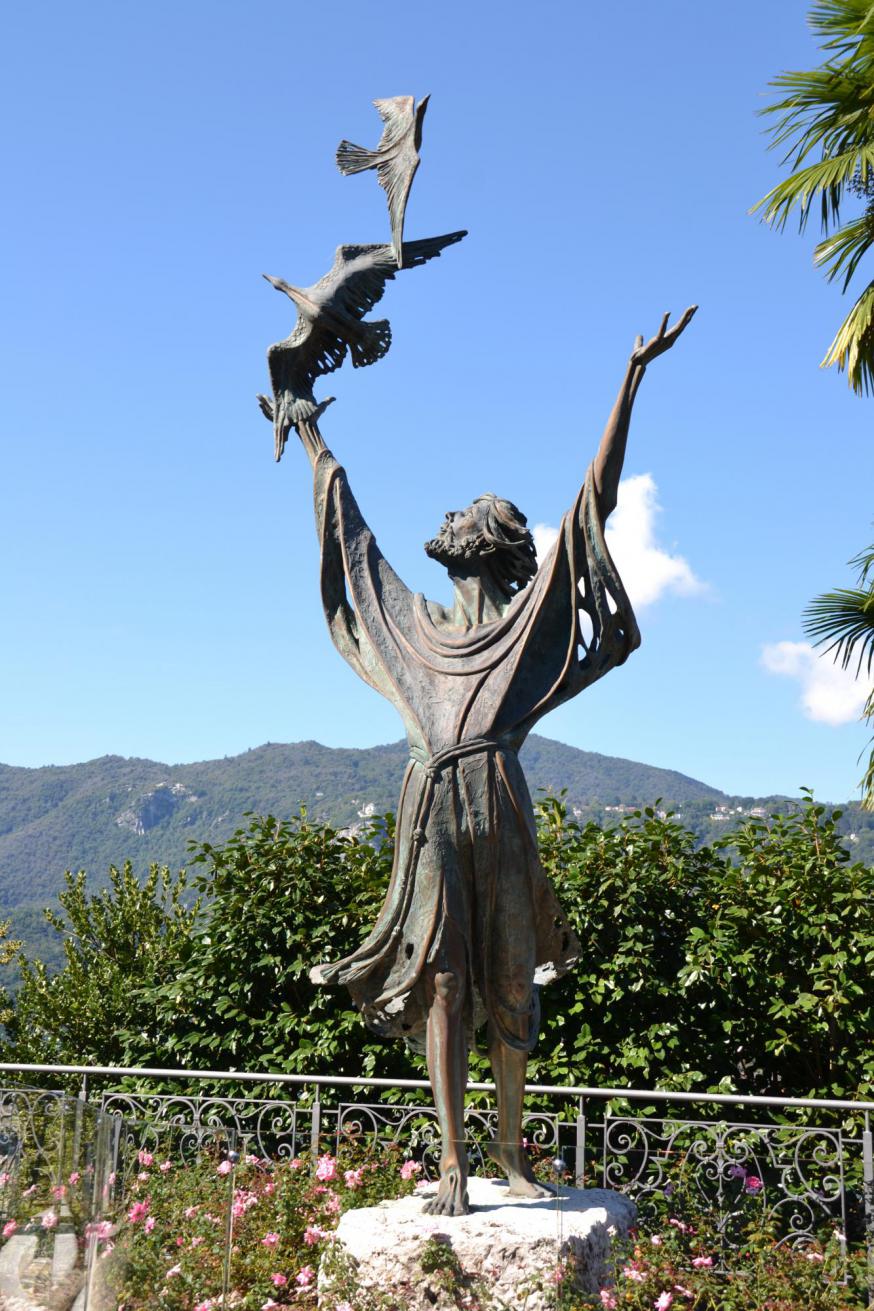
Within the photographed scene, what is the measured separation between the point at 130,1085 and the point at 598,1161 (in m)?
3.08

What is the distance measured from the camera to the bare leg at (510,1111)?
4.68 metres

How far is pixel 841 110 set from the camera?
8930 millimetres

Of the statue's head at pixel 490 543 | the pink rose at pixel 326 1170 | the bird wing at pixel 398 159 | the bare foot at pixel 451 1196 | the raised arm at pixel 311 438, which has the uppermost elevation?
the bird wing at pixel 398 159

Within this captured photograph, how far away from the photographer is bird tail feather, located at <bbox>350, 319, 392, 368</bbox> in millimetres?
5645

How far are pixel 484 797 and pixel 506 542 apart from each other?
1055 millimetres

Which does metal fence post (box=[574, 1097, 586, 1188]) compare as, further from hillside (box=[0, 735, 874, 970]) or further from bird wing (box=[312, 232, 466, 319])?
hillside (box=[0, 735, 874, 970])

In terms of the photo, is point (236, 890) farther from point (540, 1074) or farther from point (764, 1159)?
point (764, 1159)

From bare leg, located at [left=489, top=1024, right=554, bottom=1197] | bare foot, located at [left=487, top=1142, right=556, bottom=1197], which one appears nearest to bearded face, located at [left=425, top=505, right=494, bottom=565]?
bare leg, located at [left=489, top=1024, right=554, bottom=1197]

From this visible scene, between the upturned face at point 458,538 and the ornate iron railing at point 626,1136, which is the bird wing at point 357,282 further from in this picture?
the ornate iron railing at point 626,1136

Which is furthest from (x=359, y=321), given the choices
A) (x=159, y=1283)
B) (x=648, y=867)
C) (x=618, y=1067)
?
(x=618, y=1067)

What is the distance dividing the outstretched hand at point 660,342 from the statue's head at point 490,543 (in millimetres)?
792

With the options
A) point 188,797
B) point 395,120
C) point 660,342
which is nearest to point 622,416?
point 660,342

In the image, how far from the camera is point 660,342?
4.79 metres

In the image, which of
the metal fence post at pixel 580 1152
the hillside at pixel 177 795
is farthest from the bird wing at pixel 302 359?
the hillside at pixel 177 795
